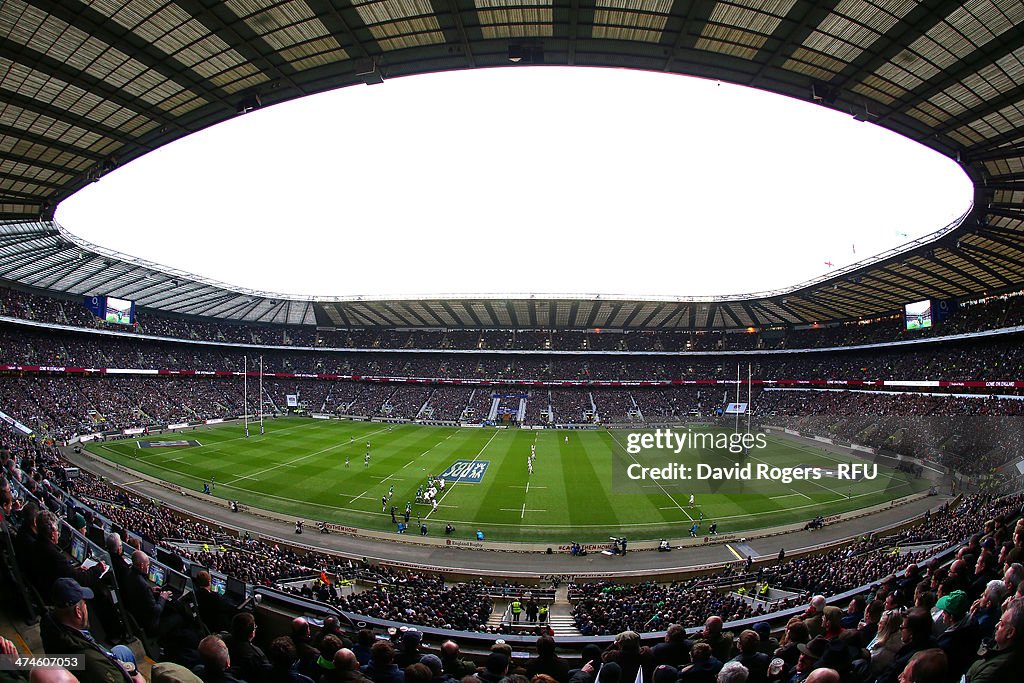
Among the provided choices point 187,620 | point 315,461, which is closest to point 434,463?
point 315,461

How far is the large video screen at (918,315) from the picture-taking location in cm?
4878

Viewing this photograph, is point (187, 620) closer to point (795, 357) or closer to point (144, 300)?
point (144, 300)

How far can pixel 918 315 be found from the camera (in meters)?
49.9

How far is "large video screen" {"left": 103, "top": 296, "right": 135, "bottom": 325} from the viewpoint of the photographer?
172 feet

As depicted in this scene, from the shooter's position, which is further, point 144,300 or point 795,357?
point 795,357

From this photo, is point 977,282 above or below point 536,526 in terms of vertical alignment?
above

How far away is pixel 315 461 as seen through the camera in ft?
133

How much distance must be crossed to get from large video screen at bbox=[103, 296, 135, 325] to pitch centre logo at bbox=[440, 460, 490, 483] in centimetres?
4347

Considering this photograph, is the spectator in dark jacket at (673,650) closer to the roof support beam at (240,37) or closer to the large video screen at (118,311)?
the roof support beam at (240,37)

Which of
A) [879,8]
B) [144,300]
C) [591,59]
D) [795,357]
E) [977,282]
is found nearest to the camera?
[879,8]

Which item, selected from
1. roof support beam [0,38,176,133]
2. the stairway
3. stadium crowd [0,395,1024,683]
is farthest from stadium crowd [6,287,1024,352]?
the stairway

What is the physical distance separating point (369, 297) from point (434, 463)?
4015cm

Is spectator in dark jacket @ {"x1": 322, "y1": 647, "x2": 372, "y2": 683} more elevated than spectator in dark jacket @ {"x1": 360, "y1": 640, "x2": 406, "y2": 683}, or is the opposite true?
spectator in dark jacket @ {"x1": 322, "y1": 647, "x2": 372, "y2": 683}

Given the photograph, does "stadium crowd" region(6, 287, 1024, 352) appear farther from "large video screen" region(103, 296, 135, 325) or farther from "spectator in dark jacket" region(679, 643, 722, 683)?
"spectator in dark jacket" region(679, 643, 722, 683)
